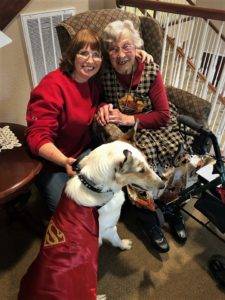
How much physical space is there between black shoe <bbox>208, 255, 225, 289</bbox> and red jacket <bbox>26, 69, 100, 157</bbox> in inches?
41.3

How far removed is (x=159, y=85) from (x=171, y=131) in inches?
11.8

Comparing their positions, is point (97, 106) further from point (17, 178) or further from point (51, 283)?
point (51, 283)

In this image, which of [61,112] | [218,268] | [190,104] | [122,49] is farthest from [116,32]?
[218,268]

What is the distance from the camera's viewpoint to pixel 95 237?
1202mm

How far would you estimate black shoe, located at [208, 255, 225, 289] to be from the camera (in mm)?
1562

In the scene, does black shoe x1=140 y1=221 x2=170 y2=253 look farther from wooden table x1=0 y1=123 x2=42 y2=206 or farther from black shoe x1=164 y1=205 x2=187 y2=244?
wooden table x1=0 y1=123 x2=42 y2=206

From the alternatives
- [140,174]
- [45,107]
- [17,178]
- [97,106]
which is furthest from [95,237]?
[97,106]

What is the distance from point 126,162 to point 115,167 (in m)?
0.06

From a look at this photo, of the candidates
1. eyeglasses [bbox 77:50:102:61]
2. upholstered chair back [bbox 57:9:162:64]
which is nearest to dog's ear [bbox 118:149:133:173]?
eyeglasses [bbox 77:50:102:61]

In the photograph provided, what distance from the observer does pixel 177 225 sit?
1.84m

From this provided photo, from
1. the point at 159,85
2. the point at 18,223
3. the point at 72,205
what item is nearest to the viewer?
the point at 72,205

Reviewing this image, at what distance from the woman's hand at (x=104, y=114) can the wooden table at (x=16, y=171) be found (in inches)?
16.8

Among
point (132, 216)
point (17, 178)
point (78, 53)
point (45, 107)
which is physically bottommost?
point (132, 216)

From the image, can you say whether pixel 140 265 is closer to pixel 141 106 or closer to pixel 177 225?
pixel 177 225
